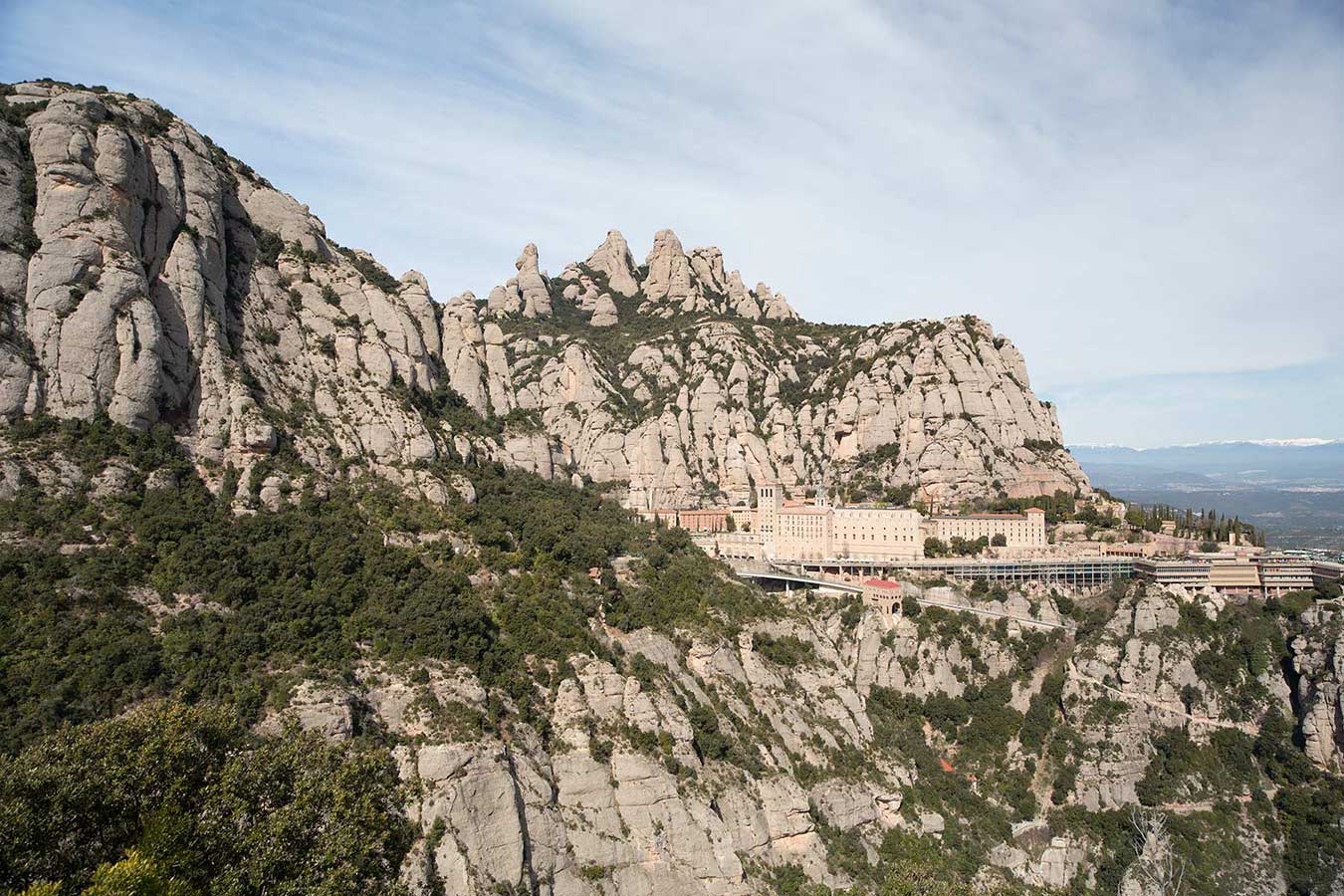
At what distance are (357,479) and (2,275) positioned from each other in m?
26.0

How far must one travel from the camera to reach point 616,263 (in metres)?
170

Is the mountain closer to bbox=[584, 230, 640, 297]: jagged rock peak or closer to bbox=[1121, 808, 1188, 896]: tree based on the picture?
bbox=[1121, 808, 1188, 896]: tree

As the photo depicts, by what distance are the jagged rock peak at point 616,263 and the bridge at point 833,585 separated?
292ft

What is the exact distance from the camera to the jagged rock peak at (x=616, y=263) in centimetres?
16750

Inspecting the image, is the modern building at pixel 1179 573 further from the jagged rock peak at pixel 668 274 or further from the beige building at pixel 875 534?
the jagged rock peak at pixel 668 274

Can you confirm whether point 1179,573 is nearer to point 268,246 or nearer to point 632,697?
point 632,697

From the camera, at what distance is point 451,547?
205 ft

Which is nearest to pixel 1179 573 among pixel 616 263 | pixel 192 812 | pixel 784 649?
pixel 784 649

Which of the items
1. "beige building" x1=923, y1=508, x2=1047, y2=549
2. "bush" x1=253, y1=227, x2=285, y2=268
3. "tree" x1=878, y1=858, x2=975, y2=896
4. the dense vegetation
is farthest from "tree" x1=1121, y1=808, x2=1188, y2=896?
"bush" x1=253, y1=227, x2=285, y2=268

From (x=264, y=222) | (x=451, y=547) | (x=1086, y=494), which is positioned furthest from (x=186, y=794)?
(x=1086, y=494)

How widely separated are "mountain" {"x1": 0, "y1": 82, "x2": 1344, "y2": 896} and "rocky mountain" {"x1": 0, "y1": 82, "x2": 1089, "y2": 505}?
1.25 ft

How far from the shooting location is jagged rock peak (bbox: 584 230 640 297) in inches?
6594

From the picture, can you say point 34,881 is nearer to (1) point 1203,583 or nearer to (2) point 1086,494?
(1) point 1203,583

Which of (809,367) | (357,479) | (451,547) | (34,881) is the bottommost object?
(34,881)
